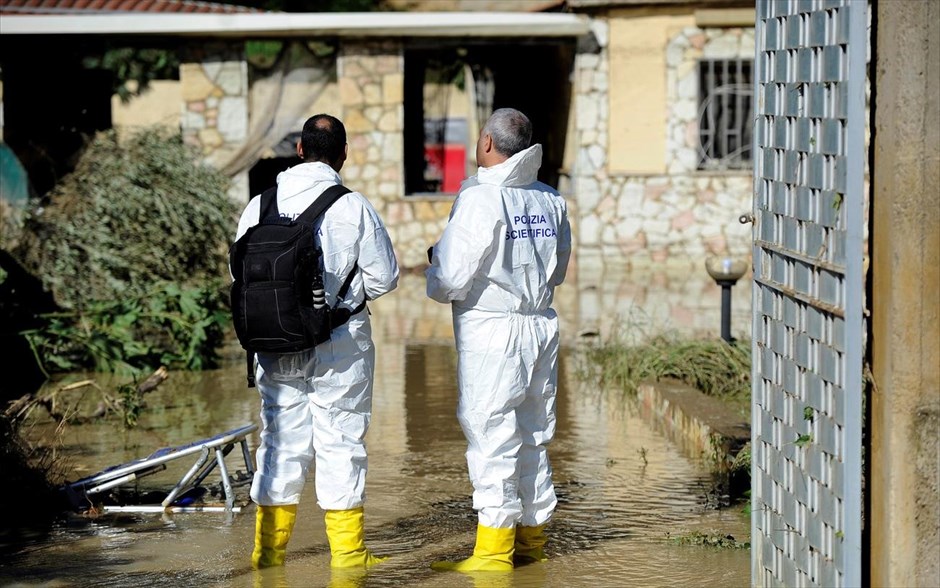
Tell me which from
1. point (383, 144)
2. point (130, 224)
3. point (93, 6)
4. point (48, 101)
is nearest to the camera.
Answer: point (130, 224)

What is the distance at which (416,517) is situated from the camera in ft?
21.0

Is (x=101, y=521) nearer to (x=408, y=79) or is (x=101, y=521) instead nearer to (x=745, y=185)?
(x=745, y=185)

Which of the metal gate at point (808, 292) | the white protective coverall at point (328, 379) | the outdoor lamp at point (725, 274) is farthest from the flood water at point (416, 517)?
the metal gate at point (808, 292)

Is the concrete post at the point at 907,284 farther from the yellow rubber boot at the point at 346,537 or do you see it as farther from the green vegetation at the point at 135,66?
the green vegetation at the point at 135,66

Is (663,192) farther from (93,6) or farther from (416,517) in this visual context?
(416,517)

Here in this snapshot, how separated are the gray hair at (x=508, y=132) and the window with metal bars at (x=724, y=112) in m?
12.3

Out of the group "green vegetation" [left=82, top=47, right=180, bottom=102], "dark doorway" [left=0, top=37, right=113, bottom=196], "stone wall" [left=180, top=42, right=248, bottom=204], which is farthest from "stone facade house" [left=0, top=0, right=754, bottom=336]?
"green vegetation" [left=82, top=47, right=180, bottom=102]

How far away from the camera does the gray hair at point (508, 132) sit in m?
5.44

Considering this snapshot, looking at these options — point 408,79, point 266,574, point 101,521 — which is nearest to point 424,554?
point 266,574

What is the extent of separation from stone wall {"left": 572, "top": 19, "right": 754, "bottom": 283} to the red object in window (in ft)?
24.8

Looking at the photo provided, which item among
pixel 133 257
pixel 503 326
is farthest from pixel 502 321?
pixel 133 257

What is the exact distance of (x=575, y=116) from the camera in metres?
17.8

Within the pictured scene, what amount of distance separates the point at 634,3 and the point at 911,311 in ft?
45.6

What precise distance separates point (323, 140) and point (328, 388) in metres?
0.95
